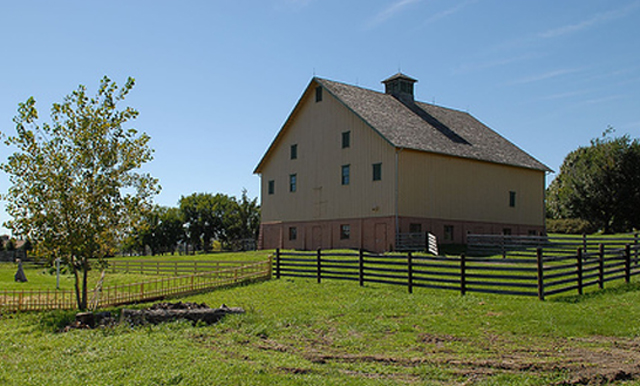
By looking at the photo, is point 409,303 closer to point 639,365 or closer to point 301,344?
point 301,344

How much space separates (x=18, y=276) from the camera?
34.7 m

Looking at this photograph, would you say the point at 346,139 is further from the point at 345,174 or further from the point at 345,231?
the point at 345,231

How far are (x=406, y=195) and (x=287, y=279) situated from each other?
50.0ft

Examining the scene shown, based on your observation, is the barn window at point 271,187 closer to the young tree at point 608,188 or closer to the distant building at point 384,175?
the distant building at point 384,175

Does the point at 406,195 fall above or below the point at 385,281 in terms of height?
above

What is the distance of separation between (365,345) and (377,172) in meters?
27.0

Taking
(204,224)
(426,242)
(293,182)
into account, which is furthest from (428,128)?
(204,224)

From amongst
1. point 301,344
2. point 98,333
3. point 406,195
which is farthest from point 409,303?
point 406,195

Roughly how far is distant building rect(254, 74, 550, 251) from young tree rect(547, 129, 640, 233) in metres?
16.4

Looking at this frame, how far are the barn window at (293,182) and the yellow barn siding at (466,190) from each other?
9990 mm

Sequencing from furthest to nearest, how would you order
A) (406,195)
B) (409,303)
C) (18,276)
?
(406,195)
(18,276)
(409,303)

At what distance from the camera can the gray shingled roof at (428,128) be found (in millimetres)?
40406

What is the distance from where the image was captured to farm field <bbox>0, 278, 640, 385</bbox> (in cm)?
1018

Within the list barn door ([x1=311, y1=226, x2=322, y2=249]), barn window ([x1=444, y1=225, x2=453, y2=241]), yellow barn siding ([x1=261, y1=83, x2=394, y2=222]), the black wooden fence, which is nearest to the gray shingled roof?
yellow barn siding ([x1=261, y1=83, x2=394, y2=222])
